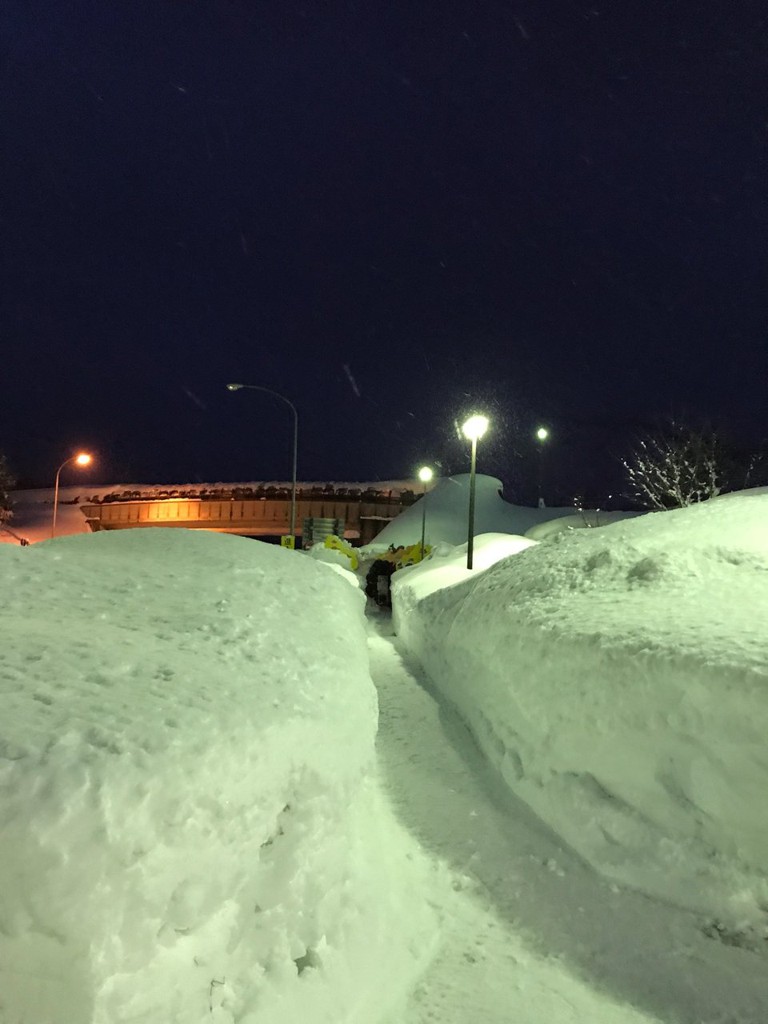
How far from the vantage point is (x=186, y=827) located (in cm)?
298

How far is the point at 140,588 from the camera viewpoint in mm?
6621

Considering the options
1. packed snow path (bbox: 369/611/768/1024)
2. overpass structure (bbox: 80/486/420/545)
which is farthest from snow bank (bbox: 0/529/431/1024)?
overpass structure (bbox: 80/486/420/545)

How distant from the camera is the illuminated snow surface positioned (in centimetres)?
268

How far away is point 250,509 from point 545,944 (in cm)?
4577

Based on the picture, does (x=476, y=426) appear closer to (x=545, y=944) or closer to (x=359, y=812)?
(x=359, y=812)

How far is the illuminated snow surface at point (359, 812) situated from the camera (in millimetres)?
2678

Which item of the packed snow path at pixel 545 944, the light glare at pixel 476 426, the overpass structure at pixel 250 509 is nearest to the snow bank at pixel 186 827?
the packed snow path at pixel 545 944

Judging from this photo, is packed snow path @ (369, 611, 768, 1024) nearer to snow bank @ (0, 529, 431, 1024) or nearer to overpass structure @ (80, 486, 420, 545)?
snow bank @ (0, 529, 431, 1024)

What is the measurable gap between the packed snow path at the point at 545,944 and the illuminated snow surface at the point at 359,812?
2 cm

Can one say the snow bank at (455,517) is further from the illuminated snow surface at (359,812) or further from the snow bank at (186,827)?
the snow bank at (186,827)

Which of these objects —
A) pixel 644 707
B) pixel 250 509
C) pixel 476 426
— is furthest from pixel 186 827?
pixel 250 509

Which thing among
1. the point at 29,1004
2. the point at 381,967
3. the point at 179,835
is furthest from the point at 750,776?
the point at 29,1004

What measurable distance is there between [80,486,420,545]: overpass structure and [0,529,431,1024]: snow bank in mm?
43122

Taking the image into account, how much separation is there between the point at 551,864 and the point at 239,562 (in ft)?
17.3
